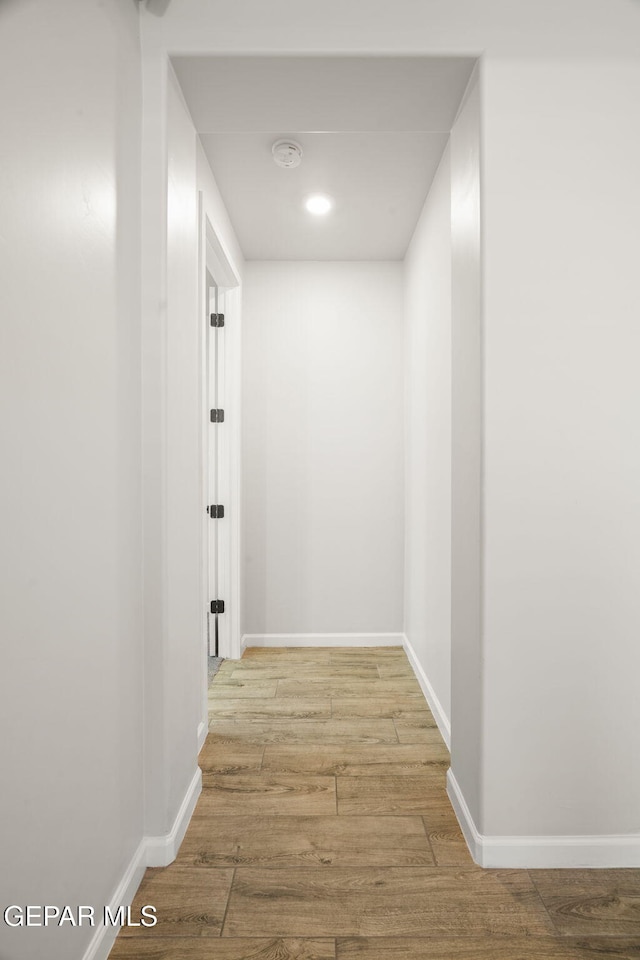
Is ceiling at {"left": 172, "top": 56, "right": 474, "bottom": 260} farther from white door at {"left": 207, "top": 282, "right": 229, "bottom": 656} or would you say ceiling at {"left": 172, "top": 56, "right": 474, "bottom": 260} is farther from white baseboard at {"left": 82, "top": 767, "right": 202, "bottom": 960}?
white baseboard at {"left": 82, "top": 767, "right": 202, "bottom": 960}

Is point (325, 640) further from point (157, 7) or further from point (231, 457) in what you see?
point (157, 7)


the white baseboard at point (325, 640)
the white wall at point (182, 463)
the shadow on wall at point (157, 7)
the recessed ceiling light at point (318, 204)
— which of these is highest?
the shadow on wall at point (157, 7)

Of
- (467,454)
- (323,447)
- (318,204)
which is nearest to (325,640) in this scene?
(323,447)

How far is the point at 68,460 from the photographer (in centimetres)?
127

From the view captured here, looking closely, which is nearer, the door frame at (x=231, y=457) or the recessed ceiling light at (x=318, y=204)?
the recessed ceiling light at (x=318, y=204)

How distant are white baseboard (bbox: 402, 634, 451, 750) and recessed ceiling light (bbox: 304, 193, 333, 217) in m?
2.46

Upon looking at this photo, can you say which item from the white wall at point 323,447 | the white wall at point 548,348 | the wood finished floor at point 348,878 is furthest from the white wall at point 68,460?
the white wall at point 323,447

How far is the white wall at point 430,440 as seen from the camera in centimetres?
258

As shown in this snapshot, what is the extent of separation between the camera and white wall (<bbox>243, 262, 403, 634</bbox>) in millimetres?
3852

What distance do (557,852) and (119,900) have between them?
1.25 meters

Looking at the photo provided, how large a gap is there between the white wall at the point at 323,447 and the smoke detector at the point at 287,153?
4.13ft

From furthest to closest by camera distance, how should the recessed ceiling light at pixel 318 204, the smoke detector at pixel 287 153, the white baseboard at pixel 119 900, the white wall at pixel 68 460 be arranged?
the recessed ceiling light at pixel 318 204 < the smoke detector at pixel 287 153 < the white baseboard at pixel 119 900 < the white wall at pixel 68 460

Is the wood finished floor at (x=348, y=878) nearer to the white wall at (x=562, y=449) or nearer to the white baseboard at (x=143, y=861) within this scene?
the white baseboard at (x=143, y=861)

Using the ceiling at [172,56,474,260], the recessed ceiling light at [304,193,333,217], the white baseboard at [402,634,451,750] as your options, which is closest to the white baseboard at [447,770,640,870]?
the white baseboard at [402,634,451,750]
